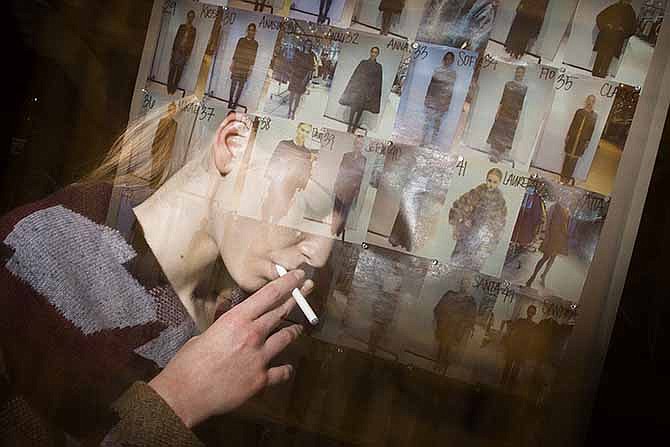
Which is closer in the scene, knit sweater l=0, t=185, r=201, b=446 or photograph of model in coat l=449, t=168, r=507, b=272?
photograph of model in coat l=449, t=168, r=507, b=272

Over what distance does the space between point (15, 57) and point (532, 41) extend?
1.04 m

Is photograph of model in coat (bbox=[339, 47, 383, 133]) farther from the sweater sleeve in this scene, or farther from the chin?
the sweater sleeve

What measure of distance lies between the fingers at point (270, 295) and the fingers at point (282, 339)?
0.05m

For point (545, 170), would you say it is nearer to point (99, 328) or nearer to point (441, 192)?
point (441, 192)

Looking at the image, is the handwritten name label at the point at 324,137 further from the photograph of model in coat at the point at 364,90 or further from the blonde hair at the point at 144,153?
the blonde hair at the point at 144,153

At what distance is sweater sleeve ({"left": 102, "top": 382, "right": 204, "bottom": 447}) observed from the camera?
129 centimetres

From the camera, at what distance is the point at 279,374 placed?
4.25 ft

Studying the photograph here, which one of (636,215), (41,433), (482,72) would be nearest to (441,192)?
(482,72)

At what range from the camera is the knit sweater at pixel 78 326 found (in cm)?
134

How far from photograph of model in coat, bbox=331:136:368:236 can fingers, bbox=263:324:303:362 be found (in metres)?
0.20

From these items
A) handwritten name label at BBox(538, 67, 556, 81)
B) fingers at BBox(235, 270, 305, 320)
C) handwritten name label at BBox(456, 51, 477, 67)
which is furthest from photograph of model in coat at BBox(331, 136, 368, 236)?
handwritten name label at BBox(538, 67, 556, 81)

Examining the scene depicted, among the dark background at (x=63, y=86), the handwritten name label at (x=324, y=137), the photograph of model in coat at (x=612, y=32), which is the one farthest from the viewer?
the dark background at (x=63, y=86)

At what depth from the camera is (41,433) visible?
4.49 feet

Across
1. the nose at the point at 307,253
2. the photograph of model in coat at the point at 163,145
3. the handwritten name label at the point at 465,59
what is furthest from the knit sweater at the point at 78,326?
the handwritten name label at the point at 465,59
